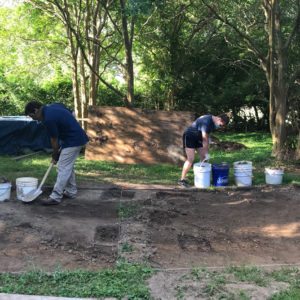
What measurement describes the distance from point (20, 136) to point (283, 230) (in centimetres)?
885

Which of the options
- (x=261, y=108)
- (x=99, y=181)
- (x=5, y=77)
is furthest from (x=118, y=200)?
(x=261, y=108)

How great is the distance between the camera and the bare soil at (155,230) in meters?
4.30

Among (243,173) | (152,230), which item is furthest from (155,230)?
(243,173)

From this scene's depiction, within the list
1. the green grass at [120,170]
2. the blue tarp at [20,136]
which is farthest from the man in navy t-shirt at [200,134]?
the blue tarp at [20,136]

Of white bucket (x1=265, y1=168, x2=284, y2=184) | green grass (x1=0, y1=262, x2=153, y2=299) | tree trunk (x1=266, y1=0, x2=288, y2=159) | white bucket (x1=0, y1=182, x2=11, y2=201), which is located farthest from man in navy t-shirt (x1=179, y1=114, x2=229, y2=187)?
green grass (x1=0, y1=262, x2=153, y2=299)

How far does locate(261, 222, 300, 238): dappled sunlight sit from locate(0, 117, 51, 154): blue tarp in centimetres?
821

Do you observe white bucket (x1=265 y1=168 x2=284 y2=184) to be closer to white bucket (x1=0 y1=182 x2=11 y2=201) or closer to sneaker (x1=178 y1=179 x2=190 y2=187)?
sneaker (x1=178 y1=179 x2=190 y2=187)

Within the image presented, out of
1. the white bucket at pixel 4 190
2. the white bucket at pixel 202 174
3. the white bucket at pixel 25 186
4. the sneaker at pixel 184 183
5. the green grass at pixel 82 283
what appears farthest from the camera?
the sneaker at pixel 184 183

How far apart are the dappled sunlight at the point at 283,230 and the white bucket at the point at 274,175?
235cm

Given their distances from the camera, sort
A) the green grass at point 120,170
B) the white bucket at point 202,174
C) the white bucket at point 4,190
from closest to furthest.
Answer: the white bucket at point 4,190 → the white bucket at point 202,174 → the green grass at point 120,170

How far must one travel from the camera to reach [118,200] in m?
6.73

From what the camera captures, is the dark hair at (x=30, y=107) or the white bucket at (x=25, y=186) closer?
the dark hair at (x=30, y=107)

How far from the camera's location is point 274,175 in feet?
26.0

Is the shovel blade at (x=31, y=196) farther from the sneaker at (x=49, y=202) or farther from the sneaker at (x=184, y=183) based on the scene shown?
the sneaker at (x=184, y=183)
